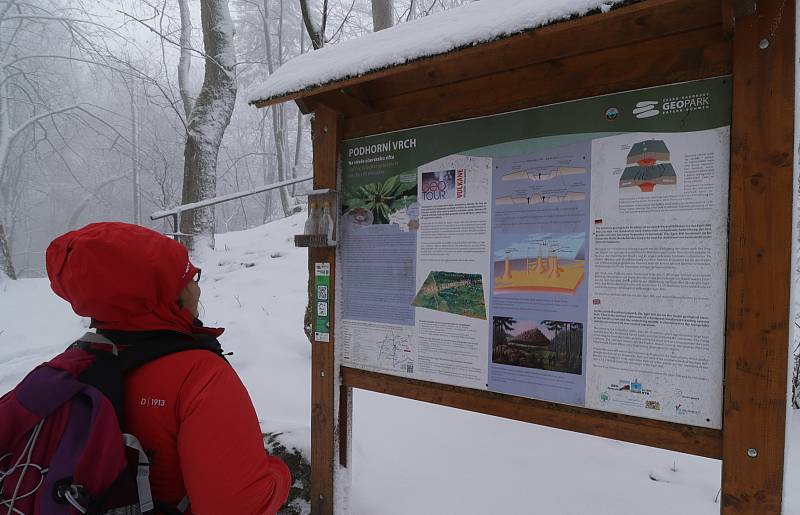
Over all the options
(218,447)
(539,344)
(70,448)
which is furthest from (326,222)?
(70,448)

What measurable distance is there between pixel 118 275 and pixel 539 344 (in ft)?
4.94

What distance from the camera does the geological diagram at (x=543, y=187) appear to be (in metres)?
1.69

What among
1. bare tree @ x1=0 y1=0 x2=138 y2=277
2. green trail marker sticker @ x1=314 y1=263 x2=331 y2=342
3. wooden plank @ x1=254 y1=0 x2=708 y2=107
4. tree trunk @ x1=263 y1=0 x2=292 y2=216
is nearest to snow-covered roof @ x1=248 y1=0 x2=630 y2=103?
A: wooden plank @ x1=254 y1=0 x2=708 y2=107

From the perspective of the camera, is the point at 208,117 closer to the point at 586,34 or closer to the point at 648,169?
the point at 586,34

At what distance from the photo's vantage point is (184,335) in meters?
1.25

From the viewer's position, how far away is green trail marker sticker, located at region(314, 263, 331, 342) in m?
2.40

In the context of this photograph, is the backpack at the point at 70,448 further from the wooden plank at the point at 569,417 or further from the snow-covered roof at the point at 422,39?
the snow-covered roof at the point at 422,39

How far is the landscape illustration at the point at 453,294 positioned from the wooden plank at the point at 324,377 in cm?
60

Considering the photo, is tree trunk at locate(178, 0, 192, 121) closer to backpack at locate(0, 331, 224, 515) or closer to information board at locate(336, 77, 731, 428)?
information board at locate(336, 77, 731, 428)

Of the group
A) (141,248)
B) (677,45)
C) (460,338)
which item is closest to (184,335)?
(141,248)

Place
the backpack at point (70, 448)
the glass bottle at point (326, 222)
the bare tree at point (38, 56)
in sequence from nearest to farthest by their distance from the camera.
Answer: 1. the backpack at point (70, 448)
2. the glass bottle at point (326, 222)
3. the bare tree at point (38, 56)

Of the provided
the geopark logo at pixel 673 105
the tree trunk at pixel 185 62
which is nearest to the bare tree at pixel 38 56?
the tree trunk at pixel 185 62

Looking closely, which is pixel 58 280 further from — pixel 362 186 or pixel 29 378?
pixel 362 186

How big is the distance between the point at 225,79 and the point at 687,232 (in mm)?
8655
